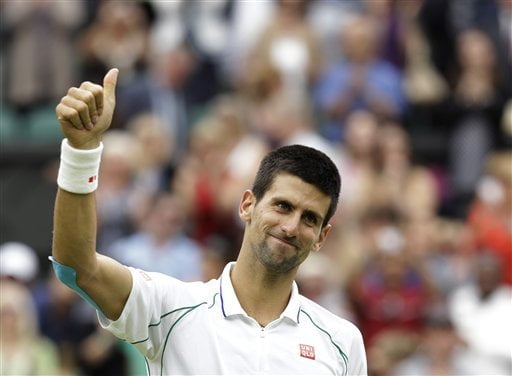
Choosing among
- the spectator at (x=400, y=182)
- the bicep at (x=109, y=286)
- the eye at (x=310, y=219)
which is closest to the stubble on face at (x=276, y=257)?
the eye at (x=310, y=219)

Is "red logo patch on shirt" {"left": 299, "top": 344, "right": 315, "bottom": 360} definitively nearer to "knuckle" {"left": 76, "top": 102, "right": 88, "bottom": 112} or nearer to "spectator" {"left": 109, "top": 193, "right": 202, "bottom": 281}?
"knuckle" {"left": 76, "top": 102, "right": 88, "bottom": 112}

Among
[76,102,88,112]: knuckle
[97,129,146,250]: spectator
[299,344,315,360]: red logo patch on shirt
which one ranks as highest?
[97,129,146,250]: spectator

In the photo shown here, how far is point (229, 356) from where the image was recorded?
4945 mm

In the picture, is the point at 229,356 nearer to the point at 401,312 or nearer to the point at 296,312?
the point at 296,312

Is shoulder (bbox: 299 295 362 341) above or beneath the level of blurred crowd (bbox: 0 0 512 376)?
beneath

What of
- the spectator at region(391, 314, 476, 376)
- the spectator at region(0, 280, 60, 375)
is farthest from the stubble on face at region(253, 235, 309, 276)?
the spectator at region(391, 314, 476, 376)

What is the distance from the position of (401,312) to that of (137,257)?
2126 mm

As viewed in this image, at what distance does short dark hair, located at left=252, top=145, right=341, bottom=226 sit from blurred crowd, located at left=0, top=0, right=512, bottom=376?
189 inches

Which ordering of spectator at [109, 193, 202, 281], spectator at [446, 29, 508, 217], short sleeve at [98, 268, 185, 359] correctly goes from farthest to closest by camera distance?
spectator at [446, 29, 508, 217] → spectator at [109, 193, 202, 281] → short sleeve at [98, 268, 185, 359]

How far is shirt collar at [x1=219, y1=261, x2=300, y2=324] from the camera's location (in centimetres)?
507

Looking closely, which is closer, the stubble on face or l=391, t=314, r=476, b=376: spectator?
the stubble on face

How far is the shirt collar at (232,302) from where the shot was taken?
507 centimetres

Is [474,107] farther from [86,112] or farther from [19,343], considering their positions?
[86,112]

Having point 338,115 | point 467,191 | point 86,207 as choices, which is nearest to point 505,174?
point 467,191
